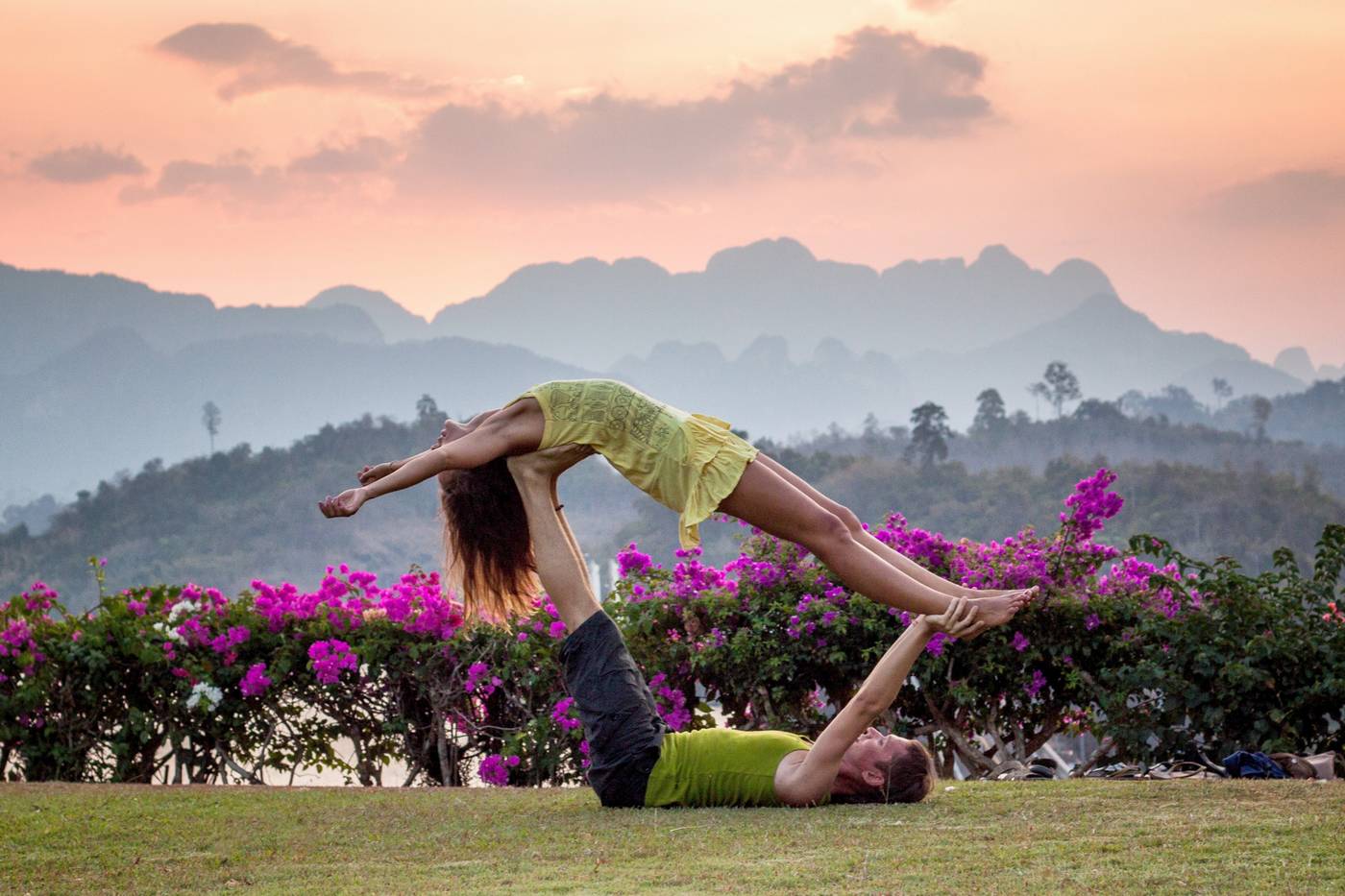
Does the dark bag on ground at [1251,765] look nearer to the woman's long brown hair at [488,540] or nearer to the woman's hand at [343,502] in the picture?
the woman's long brown hair at [488,540]

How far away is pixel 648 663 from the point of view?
6.98m

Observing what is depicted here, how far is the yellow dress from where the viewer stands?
206 inches

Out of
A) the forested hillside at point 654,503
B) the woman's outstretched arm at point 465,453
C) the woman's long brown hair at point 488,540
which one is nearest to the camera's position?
the woman's outstretched arm at point 465,453

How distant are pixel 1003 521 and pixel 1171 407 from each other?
61.8 meters

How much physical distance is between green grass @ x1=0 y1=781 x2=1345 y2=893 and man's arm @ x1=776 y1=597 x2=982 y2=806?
119 mm

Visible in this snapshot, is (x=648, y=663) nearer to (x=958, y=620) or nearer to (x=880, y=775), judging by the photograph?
(x=880, y=775)

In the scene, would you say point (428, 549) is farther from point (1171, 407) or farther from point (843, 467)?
point (1171, 407)

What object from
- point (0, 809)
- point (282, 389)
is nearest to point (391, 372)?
point (282, 389)

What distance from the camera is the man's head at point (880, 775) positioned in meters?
4.99

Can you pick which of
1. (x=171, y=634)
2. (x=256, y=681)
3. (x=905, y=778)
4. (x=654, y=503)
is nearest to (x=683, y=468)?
(x=905, y=778)

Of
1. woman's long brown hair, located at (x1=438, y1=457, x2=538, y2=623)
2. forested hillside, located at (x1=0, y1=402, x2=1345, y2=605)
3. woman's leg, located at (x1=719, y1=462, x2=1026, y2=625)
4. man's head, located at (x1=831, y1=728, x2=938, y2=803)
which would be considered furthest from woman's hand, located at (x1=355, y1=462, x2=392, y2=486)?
forested hillside, located at (x1=0, y1=402, x2=1345, y2=605)

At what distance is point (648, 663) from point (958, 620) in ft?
8.01

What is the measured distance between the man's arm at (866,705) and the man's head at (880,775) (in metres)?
0.07

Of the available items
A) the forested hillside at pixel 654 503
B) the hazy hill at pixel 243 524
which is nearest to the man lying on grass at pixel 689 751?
the forested hillside at pixel 654 503
